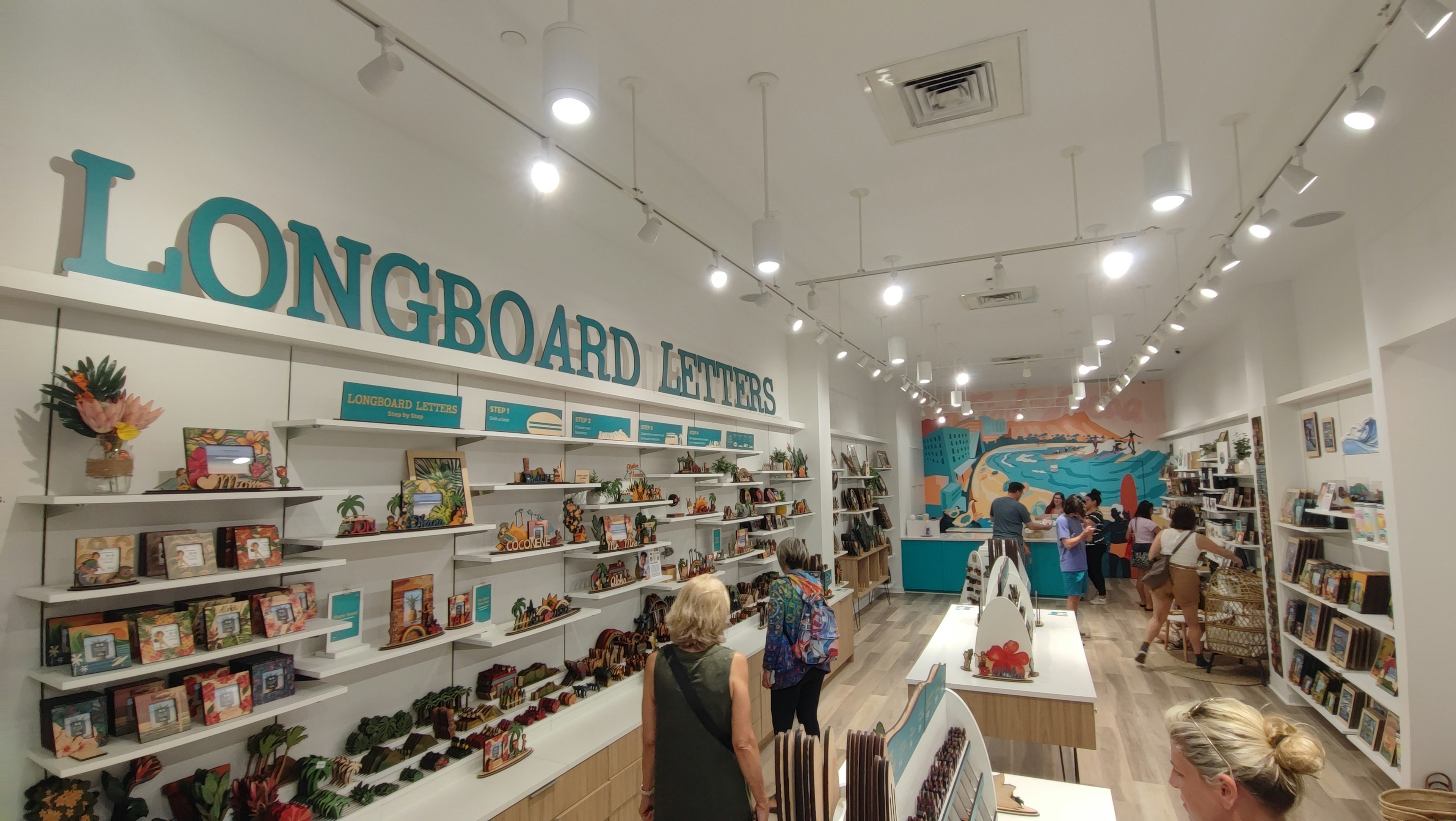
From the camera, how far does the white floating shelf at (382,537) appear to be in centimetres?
256

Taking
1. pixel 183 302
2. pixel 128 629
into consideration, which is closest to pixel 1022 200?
pixel 183 302

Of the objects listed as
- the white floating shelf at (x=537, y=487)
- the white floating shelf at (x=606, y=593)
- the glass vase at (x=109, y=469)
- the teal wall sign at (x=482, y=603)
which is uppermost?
the glass vase at (x=109, y=469)

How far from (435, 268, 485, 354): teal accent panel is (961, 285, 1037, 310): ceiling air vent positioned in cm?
466

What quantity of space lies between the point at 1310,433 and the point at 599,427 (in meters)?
6.10

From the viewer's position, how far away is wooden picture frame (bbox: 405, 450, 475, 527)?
3141mm

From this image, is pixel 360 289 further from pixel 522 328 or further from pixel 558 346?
pixel 558 346

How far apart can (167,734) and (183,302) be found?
140 cm

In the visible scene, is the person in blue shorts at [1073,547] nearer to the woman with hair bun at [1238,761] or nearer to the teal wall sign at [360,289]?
the teal wall sign at [360,289]

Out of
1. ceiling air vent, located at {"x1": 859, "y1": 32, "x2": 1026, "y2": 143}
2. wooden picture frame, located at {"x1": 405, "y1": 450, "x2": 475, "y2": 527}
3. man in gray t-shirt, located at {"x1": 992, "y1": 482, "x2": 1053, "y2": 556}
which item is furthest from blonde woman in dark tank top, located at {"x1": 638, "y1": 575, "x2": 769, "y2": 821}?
man in gray t-shirt, located at {"x1": 992, "y1": 482, "x2": 1053, "y2": 556}

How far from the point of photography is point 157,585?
6.80 feet

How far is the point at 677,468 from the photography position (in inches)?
214

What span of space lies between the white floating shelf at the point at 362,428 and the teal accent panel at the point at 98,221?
64 centimetres

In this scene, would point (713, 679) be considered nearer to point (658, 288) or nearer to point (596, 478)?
point (596, 478)

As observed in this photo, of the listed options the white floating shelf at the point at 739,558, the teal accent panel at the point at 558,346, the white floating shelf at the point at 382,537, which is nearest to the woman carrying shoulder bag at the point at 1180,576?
the white floating shelf at the point at 739,558
